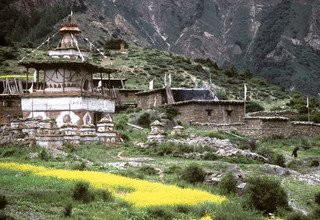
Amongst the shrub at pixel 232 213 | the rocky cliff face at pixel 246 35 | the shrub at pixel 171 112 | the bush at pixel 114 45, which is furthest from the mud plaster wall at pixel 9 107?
the rocky cliff face at pixel 246 35

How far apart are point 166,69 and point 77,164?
59.2 meters

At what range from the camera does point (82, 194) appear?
77.3ft

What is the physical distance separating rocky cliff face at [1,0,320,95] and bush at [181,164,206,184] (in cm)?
9185

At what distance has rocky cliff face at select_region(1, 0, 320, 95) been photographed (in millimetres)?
137750

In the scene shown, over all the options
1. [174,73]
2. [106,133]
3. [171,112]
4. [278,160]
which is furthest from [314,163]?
[174,73]

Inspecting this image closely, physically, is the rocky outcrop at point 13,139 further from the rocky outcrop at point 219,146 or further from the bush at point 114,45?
the bush at point 114,45

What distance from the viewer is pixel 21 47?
96.1m

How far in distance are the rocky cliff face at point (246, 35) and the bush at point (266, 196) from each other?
9562 cm

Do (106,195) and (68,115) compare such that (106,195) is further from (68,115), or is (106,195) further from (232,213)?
(68,115)

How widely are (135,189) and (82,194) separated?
3295 mm

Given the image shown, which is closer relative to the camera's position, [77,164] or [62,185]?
[62,185]

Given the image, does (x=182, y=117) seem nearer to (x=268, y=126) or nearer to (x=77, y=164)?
(x=268, y=126)

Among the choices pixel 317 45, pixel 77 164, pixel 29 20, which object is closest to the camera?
pixel 77 164

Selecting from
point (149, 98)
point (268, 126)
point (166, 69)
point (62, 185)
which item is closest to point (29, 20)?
point (166, 69)
